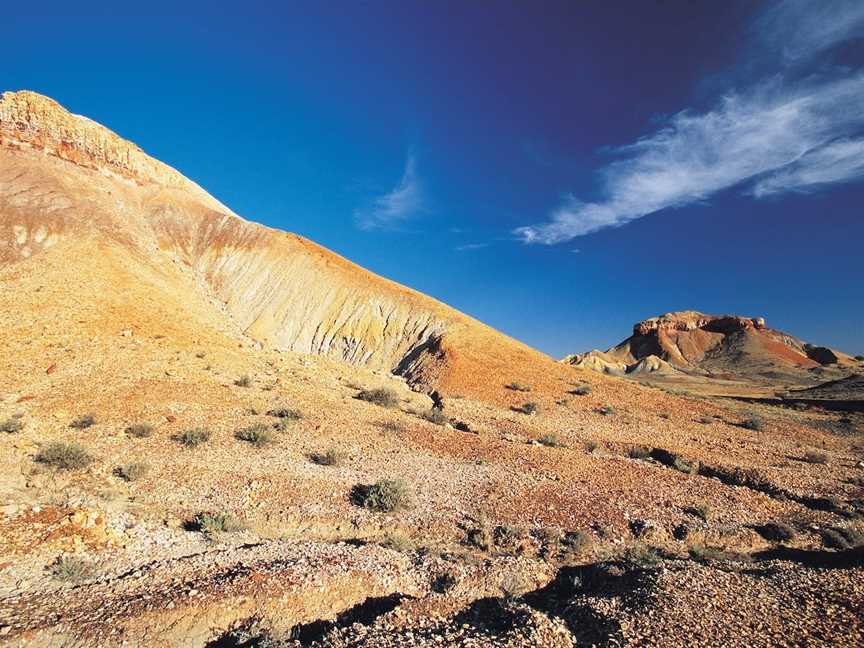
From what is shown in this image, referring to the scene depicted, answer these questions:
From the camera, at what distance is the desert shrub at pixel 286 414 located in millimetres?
15852

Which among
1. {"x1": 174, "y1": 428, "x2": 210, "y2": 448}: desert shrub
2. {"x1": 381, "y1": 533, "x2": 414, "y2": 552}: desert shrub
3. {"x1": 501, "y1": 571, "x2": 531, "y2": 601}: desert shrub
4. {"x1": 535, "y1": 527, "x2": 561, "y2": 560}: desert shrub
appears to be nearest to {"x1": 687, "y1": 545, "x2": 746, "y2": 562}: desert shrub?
{"x1": 535, "y1": 527, "x2": 561, "y2": 560}: desert shrub

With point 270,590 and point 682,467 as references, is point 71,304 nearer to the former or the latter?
point 270,590

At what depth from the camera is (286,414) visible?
16.0 metres

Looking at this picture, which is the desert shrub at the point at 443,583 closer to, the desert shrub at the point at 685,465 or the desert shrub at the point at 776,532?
the desert shrub at the point at 776,532

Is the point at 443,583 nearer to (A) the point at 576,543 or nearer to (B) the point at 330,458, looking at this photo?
(A) the point at 576,543

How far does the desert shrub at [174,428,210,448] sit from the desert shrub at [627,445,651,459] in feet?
46.5

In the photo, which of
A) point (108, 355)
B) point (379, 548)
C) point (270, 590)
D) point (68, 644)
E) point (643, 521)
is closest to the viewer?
point (68, 644)

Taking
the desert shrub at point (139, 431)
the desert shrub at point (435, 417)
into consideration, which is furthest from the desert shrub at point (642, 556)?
the desert shrub at point (139, 431)

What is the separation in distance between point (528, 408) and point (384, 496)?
45.0 feet

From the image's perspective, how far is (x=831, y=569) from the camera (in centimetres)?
767

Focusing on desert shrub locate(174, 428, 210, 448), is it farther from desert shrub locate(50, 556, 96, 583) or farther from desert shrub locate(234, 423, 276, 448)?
desert shrub locate(50, 556, 96, 583)

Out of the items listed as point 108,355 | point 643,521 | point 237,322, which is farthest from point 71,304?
point 643,521

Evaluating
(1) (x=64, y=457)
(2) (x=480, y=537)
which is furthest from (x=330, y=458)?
(1) (x=64, y=457)

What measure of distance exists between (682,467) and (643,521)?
5036 mm
